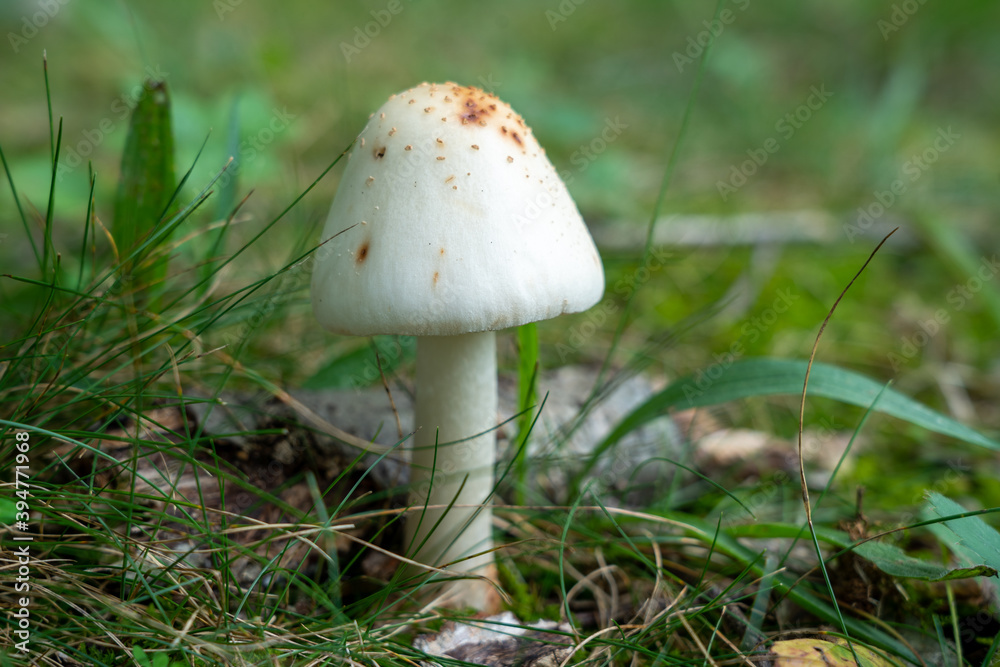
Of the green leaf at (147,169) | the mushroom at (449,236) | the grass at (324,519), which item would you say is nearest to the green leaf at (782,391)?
the grass at (324,519)

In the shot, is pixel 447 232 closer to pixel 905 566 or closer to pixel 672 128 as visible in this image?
pixel 905 566

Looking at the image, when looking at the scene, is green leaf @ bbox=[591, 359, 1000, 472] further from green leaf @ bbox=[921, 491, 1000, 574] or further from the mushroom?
the mushroom

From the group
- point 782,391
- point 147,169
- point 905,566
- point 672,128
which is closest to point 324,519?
point 147,169

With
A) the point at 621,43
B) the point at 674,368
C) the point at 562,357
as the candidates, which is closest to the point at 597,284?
the point at 562,357

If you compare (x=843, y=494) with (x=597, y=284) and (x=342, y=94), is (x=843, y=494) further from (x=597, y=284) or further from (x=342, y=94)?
(x=342, y=94)

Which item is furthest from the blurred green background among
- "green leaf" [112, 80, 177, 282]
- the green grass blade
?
the green grass blade

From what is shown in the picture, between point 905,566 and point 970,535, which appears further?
point 905,566
